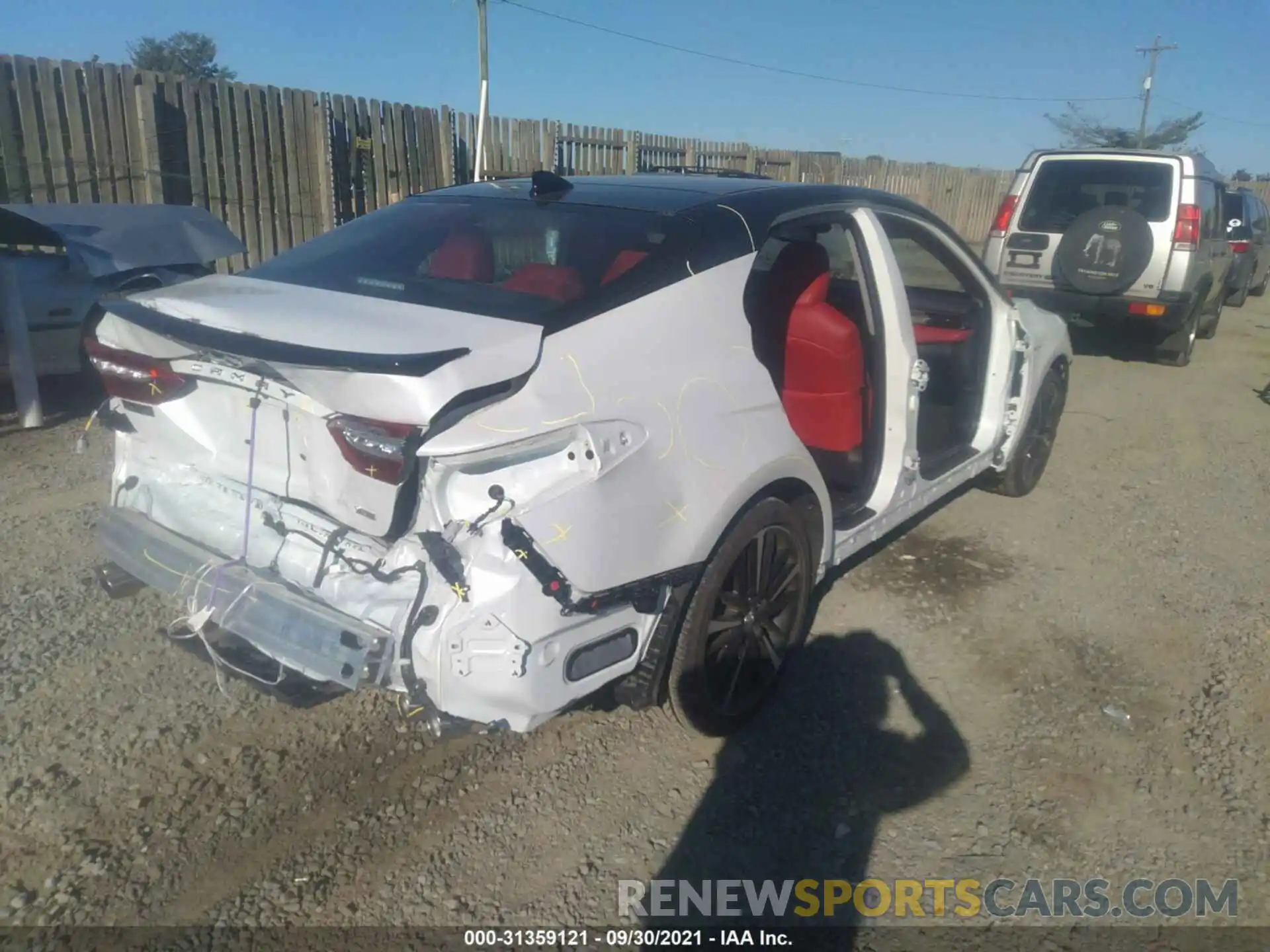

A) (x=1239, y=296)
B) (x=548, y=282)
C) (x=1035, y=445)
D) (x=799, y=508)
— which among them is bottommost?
(x=1239, y=296)

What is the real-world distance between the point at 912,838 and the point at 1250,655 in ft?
6.58

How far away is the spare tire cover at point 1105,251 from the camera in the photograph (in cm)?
852

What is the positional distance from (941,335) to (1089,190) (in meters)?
5.67

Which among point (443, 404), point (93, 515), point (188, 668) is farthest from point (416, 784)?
point (93, 515)

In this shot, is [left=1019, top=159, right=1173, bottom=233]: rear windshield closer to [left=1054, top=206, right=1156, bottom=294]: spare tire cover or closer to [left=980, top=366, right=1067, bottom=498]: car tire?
[left=1054, top=206, right=1156, bottom=294]: spare tire cover

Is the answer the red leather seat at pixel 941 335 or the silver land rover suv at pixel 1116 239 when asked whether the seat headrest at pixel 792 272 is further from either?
the silver land rover suv at pixel 1116 239

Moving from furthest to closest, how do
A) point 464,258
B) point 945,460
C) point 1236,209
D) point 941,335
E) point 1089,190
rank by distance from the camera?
point 1236,209
point 1089,190
point 941,335
point 945,460
point 464,258

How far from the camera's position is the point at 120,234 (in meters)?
6.24

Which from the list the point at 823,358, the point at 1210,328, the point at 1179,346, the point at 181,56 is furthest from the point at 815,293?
the point at 181,56

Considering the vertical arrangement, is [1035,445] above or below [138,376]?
below

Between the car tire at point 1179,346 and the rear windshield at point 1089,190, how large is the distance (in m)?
1.24

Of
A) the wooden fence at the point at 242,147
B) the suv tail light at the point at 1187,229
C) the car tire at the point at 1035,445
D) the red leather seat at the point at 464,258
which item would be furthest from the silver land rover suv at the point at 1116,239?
the red leather seat at the point at 464,258

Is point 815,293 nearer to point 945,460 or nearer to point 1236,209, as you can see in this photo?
point 945,460

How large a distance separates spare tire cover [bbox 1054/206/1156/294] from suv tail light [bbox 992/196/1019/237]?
Result: 0.76 m
